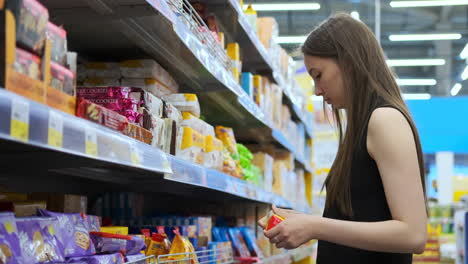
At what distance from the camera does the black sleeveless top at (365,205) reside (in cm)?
152

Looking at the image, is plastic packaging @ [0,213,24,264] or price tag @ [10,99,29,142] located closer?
price tag @ [10,99,29,142]

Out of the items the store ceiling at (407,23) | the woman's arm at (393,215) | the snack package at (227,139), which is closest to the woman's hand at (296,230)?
the woman's arm at (393,215)

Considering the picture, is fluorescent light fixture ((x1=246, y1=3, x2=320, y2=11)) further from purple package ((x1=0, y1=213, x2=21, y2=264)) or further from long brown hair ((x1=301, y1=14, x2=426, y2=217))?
purple package ((x1=0, y1=213, x2=21, y2=264))

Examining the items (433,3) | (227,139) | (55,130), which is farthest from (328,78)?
(433,3)

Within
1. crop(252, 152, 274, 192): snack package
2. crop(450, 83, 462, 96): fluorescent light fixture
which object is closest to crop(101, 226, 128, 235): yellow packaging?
crop(252, 152, 274, 192): snack package

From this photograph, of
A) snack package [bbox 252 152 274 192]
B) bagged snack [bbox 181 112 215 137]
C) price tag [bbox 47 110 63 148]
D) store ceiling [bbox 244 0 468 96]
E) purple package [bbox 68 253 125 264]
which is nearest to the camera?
price tag [bbox 47 110 63 148]

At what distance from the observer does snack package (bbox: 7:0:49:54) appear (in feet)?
3.10

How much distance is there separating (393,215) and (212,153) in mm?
934

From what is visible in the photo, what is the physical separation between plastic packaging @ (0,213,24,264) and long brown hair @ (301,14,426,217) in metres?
0.79

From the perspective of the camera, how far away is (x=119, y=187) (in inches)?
95.5

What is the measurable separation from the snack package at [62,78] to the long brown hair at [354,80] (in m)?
0.69

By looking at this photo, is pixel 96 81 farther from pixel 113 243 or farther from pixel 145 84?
pixel 113 243

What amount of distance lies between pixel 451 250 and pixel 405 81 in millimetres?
12231

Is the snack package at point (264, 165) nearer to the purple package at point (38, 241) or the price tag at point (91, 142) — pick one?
the purple package at point (38, 241)
